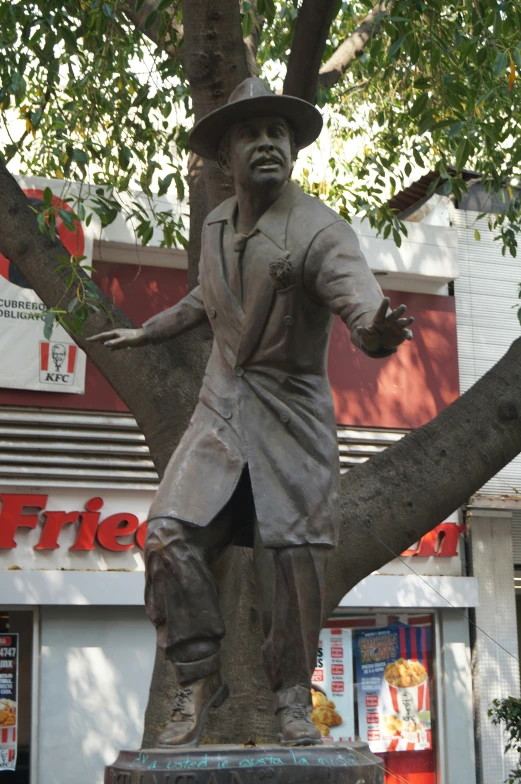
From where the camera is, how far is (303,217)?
Result: 4.31 m

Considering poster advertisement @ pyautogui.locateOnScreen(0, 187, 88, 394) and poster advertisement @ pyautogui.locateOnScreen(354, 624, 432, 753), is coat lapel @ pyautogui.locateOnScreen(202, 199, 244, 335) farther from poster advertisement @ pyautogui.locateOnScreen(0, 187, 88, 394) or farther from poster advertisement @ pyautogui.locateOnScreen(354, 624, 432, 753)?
poster advertisement @ pyautogui.locateOnScreen(354, 624, 432, 753)

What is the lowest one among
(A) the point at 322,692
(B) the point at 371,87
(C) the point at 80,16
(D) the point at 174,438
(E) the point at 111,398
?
(A) the point at 322,692

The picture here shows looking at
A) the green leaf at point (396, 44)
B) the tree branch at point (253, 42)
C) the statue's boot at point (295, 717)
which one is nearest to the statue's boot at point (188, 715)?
the statue's boot at point (295, 717)

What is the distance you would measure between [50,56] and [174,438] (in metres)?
2.57

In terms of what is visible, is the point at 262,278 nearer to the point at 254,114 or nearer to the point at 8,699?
the point at 254,114

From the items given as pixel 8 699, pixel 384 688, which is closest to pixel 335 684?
pixel 384 688

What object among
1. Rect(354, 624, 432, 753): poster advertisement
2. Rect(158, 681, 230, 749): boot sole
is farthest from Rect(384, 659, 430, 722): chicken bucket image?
Rect(158, 681, 230, 749): boot sole

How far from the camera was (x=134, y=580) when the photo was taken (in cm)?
1157

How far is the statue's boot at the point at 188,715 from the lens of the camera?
398 cm

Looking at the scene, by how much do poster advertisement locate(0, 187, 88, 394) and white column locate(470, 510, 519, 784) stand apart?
454 cm

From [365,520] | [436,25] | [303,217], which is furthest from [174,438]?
[436,25]

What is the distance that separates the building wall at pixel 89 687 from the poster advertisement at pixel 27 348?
2.09 meters

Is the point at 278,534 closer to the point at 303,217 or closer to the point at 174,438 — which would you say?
the point at 303,217

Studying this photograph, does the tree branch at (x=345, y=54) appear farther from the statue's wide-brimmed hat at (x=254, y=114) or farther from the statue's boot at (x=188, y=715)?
the statue's boot at (x=188, y=715)
